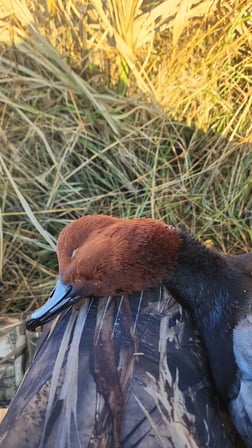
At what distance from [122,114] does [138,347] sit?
125 cm

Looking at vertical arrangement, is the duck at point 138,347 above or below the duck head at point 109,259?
below

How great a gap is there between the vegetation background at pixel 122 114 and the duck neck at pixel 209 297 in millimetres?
841

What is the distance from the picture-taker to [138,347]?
107cm

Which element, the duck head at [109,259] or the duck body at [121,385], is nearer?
the duck body at [121,385]

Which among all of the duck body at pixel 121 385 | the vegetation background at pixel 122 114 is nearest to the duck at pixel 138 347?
the duck body at pixel 121 385

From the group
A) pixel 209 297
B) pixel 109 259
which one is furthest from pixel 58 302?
pixel 209 297

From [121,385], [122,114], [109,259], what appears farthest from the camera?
[122,114]

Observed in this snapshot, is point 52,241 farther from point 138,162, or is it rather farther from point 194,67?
point 194,67

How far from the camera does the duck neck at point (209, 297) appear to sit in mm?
1118

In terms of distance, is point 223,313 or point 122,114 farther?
point 122,114

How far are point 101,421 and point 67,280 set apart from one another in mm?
282

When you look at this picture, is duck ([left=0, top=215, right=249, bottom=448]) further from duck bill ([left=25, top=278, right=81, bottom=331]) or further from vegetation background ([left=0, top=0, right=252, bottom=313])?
vegetation background ([left=0, top=0, right=252, bottom=313])

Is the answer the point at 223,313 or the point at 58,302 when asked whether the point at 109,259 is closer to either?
the point at 58,302

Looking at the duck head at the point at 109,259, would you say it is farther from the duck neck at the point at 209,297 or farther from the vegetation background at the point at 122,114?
the vegetation background at the point at 122,114
